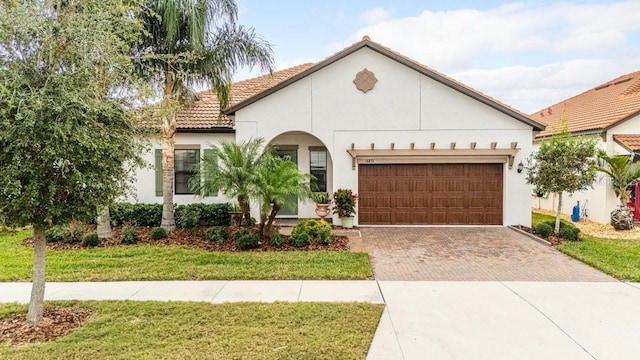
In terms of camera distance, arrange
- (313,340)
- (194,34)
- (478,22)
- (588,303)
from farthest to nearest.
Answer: (478,22)
(194,34)
(588,303)
(313,340)

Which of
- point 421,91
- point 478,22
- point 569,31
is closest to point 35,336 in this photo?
point 421,91

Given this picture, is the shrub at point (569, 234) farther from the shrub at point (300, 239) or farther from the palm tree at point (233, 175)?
the palm tree at point (233, 175)

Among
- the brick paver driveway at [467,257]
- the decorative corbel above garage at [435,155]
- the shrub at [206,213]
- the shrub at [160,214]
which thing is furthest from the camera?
the decorative corbel above garage at [435,155]

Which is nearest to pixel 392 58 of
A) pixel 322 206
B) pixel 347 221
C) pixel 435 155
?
pixel 435 155

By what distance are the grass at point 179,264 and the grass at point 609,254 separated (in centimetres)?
513

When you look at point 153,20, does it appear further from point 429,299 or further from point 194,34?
point 429,299

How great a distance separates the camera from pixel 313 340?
16.0 feet

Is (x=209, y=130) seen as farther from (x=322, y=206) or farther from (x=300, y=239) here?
(x=300, y=239)

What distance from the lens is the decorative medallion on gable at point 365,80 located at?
13.6m

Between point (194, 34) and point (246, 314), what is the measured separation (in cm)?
808

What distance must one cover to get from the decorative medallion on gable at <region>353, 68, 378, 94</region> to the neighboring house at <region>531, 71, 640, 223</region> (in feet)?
26.3

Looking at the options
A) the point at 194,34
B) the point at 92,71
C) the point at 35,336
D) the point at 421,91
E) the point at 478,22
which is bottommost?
the point at 35,336

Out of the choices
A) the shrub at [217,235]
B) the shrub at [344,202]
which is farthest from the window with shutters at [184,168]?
the shrub at [344,202]

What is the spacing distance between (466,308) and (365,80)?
9.35 m
